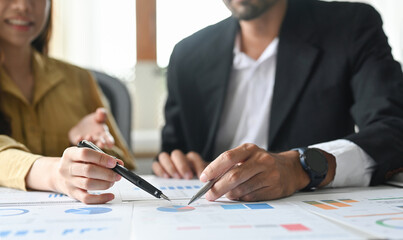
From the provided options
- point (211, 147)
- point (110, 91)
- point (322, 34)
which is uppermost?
point (322, 34)

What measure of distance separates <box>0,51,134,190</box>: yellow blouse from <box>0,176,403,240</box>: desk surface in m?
0.59

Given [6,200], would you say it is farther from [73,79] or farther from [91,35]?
[91,35]

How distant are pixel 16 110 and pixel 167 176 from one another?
0.63 m

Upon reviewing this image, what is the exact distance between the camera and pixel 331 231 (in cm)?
52

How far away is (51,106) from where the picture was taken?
1488mm

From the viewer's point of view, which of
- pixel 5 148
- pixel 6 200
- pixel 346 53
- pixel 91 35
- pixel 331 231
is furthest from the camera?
pixel 91 35

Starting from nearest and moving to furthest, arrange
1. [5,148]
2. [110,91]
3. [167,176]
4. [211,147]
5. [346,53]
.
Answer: [5,148] → [167,176] → [346,53] → [211,147] → [110,91]

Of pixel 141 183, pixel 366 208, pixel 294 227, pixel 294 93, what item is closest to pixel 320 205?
pixel 366 208

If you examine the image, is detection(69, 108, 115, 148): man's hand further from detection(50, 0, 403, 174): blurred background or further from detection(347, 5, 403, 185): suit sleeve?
detection(50, 0, 403, 174): blurred background

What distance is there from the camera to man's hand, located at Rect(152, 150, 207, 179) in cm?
109

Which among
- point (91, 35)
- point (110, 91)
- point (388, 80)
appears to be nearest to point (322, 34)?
point (388, 80)

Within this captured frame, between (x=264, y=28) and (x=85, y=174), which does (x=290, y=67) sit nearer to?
(x=264, y=28)

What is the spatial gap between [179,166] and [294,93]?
0.47 metres

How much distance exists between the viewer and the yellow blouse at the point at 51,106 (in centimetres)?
138
